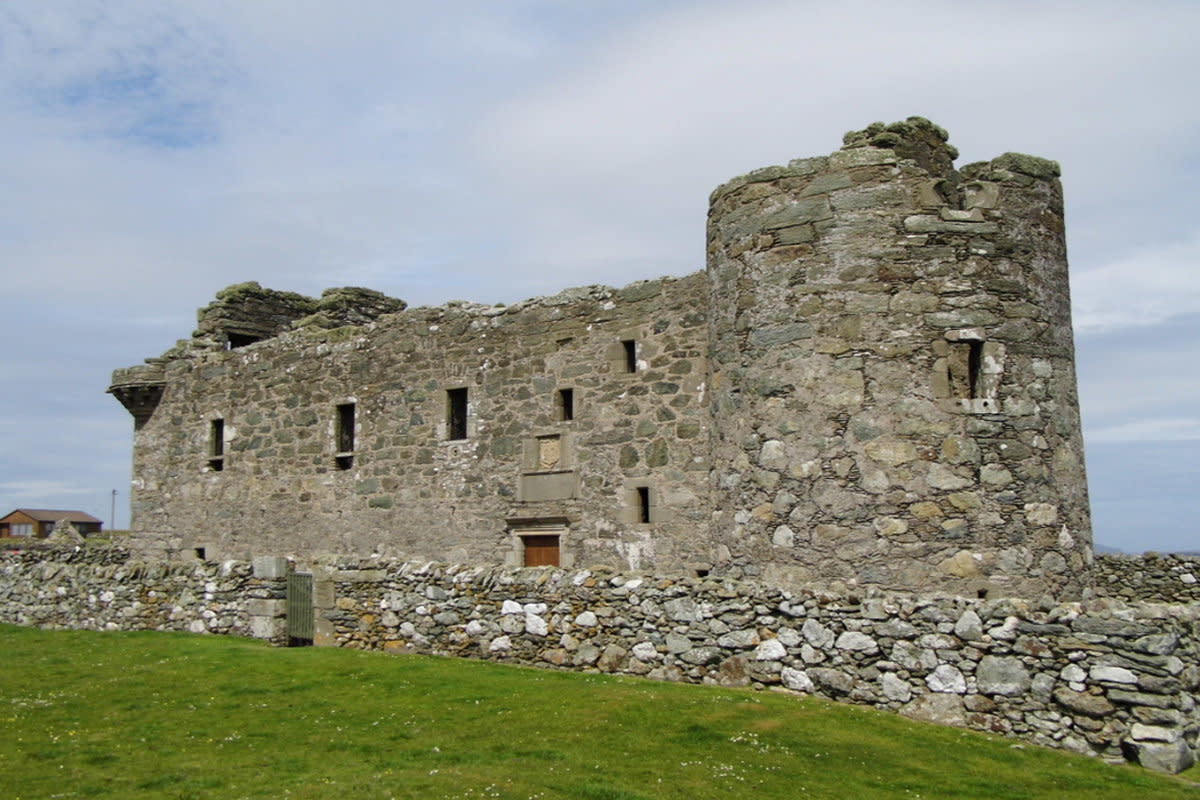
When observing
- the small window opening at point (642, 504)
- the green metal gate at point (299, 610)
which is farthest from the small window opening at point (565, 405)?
the green metal gate at point (299, 610)

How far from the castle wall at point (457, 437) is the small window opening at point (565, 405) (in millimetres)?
22

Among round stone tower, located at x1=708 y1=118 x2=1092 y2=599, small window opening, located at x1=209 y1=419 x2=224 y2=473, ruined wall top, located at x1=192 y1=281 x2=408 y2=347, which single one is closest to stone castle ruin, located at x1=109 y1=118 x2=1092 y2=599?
round stone tower, located at x1=708 y1=118 x2=1092 y2=599

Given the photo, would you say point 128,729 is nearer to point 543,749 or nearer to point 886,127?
point 543,749

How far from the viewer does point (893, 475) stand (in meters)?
11.5

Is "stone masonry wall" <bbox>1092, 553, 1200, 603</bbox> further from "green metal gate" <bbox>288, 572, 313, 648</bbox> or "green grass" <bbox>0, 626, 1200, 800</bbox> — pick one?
"green metal gate" <bbox>288, 572, 313, 648</bbox>

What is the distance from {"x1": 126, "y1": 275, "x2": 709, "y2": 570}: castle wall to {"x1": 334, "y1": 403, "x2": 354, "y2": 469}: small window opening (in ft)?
0.11

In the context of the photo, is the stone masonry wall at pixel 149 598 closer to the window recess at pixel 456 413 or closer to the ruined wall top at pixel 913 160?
the window recess at pixel 456 413

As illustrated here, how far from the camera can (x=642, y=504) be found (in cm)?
1551

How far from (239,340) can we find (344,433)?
18.9 feet

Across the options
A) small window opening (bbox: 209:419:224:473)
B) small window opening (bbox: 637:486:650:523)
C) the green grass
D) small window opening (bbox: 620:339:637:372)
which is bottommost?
the green grass

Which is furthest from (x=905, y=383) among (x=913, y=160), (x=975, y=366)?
(x=913, y=160)

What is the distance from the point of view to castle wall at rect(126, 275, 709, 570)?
1527 centimetres

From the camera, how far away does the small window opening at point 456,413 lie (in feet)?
59.1

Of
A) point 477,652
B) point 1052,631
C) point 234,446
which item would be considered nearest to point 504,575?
point 477,652
